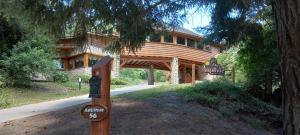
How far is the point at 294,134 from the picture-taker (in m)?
4.57

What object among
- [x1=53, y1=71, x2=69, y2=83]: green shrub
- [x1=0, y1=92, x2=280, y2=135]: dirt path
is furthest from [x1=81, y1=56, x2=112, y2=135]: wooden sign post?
[x1=53, y1=71, x2=69, y2=83]: green shrub

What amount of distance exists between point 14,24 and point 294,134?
58.9 ft

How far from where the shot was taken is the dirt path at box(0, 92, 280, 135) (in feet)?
29.6

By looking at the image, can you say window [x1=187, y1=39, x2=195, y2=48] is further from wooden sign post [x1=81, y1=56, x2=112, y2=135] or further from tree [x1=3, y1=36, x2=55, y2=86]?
wooden sign post [x1=81, y1=56, x2=112, y2=135]

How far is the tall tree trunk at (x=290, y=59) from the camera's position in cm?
453

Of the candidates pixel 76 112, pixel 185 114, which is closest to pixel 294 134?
pixel 185 114

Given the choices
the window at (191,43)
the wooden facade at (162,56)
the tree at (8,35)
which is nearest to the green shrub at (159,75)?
the wooden facade at (162,56)

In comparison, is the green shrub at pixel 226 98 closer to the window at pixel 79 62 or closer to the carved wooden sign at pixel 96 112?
the carved wooden sign at pixel 96 112

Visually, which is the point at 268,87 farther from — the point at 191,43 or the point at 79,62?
the point at 191,43

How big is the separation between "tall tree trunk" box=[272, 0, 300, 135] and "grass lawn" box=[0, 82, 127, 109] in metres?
12.0

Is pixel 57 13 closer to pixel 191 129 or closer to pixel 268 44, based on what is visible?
pixel 191 129

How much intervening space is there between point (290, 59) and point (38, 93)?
16094mm

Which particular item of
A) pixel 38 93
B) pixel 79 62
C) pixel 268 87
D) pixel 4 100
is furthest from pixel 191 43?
pixel 4 100

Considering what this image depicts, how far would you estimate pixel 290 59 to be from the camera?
4.57 metres
